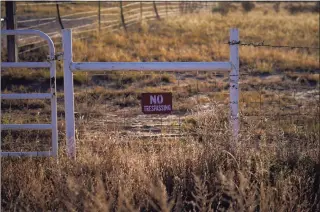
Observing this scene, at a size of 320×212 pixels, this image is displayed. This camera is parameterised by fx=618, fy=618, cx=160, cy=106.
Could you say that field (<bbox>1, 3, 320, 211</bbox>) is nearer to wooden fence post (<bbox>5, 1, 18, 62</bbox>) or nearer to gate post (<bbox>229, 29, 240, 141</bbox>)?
gate post (<bbox>229, 29, 240, 141</bbox>)

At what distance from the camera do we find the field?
16.1 feet

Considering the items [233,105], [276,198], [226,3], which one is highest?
[226,3]

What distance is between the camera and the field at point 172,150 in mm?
4922

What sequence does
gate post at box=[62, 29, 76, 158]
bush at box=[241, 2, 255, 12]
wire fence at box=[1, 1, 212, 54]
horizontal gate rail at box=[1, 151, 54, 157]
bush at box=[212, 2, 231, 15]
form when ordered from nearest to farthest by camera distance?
horizontal gate rail at box=[1, 151, 54, 157]
gate post at box=[62, 29, 76, 158]
wire fence at box=[1, 1, 212, 54]
bush at box=[212, 2, 231, 15]
bush at box=[241, 2, 255, 12]

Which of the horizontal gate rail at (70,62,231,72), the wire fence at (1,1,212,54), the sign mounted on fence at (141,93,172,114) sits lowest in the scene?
the sign mounted on fence at (141,93,172,114)

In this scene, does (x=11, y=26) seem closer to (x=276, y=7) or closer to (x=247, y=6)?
(x=247, y=6)

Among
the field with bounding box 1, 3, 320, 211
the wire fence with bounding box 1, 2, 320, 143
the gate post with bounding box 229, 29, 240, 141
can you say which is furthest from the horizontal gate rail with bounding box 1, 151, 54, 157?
the gate post with bounding box 229, 29, 240, 141

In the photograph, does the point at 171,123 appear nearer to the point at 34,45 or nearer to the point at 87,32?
the point at 34,45

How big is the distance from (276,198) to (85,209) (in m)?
1.60

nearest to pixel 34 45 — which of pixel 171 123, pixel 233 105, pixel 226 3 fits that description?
pixel 171 123

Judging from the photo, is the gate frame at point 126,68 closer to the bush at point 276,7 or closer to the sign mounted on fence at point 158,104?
the sign mounted on fence at point 158,104

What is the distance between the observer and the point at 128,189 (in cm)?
494

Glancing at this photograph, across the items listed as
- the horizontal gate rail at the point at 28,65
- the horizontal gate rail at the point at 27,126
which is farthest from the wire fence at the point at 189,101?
the horizontal gate rail at the point at 28,65

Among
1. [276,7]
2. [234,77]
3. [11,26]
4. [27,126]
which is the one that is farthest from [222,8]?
[27,126]
